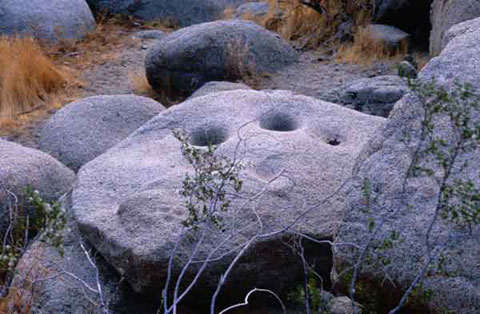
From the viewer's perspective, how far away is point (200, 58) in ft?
25.6

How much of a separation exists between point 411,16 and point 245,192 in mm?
4888

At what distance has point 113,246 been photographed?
4.27m

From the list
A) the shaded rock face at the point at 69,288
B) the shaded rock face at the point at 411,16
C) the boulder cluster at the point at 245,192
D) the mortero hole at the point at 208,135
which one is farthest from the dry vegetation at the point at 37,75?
the shaded rock face at the point at 411,16

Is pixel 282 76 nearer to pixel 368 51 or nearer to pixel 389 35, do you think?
pixel 368 51

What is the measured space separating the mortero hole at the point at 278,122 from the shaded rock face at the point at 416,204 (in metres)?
1.36

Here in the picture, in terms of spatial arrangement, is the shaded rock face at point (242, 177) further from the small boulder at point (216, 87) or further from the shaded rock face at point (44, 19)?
the shaded rock face at point (44, 19)

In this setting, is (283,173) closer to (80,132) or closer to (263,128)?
(263,128)

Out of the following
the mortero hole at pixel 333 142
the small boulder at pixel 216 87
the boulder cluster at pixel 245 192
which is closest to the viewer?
the boulder cluster at pixel 245 192

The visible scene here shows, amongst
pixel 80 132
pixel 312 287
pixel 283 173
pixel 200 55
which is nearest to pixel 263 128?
pixel 283 173

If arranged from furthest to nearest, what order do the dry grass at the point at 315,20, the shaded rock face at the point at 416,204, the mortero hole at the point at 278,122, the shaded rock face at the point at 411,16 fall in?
the dry grass at the point at 315,20 < the shaded rock face at the point at 411,16 < the mortero hole at the point at 278,122 < the shaded rock face at the point at 416,204

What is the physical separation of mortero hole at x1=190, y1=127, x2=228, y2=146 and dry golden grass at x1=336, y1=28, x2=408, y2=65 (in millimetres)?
3367

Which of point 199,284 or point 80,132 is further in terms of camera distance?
point 80,132

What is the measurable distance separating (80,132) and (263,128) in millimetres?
1693

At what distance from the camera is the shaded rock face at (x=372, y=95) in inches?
246
